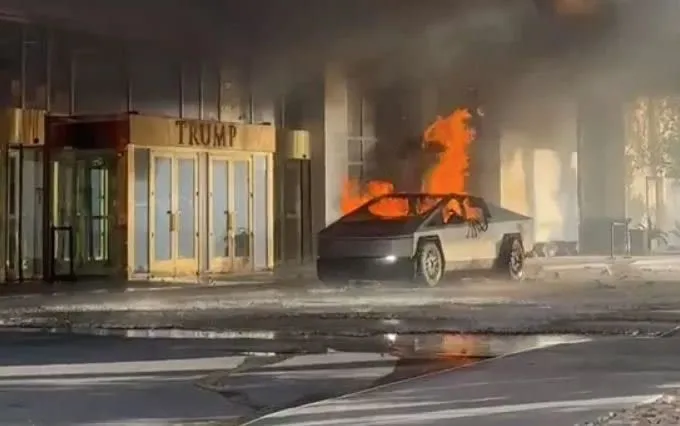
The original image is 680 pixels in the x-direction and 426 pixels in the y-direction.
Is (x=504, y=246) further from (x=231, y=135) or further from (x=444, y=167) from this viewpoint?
(x=231, y=135)

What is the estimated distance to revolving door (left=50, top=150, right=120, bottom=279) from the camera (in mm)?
23938

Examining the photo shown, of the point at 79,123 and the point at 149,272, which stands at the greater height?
the point at 79,123

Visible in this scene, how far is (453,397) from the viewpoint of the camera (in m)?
8.38

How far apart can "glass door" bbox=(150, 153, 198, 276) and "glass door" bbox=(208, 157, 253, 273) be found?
46cm

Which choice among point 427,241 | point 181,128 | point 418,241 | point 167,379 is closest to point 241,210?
point 181,128

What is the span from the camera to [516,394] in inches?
334

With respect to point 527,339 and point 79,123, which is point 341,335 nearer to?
point 527,339

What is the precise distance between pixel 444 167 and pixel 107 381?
19.0 m

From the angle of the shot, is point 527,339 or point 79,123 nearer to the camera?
point 527,339

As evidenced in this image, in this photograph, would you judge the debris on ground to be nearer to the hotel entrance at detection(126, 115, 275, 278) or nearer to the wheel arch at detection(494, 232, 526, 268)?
the wheel arch at detection(494, 232, 526, 268)

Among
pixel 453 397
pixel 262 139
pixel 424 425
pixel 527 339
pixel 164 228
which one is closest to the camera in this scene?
pixel 424 425

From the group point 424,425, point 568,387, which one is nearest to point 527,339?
point 568,387

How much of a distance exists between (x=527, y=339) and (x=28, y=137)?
44.2 ft

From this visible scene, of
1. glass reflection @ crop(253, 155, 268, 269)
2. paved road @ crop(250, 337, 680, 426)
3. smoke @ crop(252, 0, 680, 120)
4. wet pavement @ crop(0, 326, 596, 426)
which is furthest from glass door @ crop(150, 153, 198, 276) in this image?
paved road @ crop(250, 337, 680, 426)
